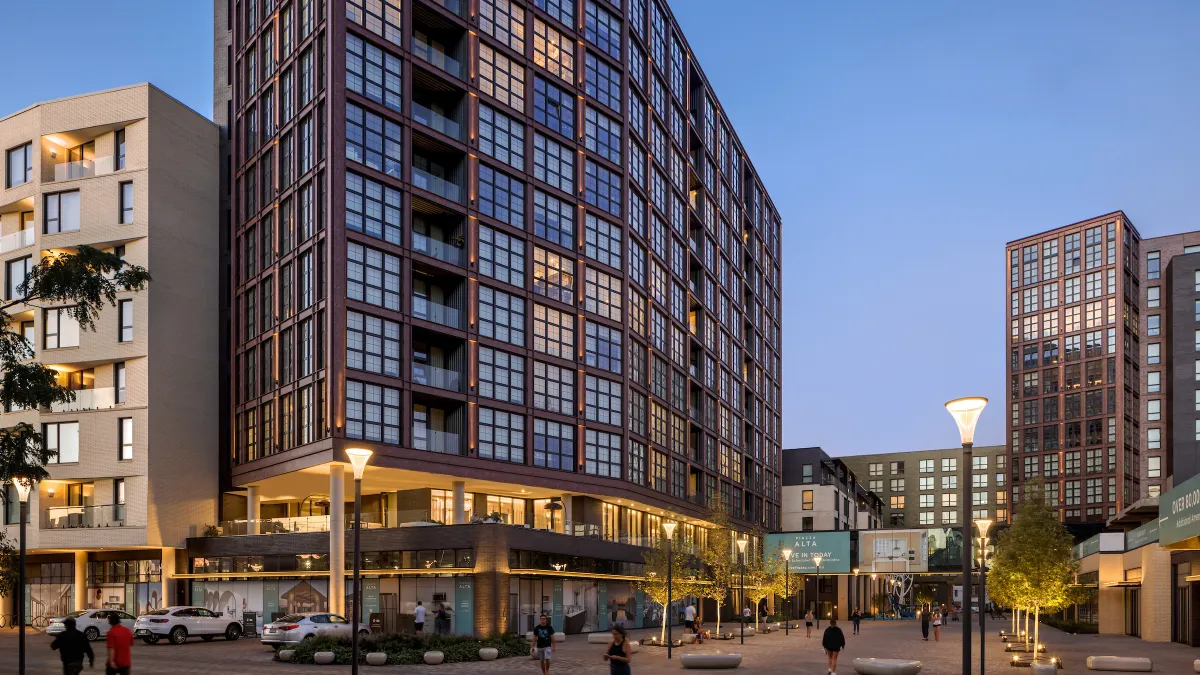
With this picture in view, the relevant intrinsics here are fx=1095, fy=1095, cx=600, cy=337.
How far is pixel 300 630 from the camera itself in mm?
40469

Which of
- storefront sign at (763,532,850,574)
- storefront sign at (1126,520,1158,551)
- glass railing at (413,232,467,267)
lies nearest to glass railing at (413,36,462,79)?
glass railing at (413,232,467,267)

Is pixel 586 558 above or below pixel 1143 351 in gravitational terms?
below

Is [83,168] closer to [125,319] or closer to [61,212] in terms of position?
[61,212]

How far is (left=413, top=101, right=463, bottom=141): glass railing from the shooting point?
5762cm

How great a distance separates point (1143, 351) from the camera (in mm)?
136125

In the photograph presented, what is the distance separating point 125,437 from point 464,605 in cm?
2215

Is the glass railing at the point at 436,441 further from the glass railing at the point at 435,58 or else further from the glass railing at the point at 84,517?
the glass railing at the point at 435,58

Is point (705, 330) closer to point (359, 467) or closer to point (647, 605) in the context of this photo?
point (647, 605)

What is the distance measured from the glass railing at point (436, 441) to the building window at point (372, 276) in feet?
21.3

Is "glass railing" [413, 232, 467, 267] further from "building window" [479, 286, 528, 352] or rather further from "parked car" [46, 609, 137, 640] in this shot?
"parked car" [46, 609, 137, 640]

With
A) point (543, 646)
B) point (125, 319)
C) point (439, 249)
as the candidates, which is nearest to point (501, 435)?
point (439, 249)

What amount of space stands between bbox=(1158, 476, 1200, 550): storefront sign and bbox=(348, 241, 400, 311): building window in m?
35.5

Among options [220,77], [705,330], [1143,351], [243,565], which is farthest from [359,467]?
[1143,351]

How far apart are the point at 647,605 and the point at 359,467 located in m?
49.9
